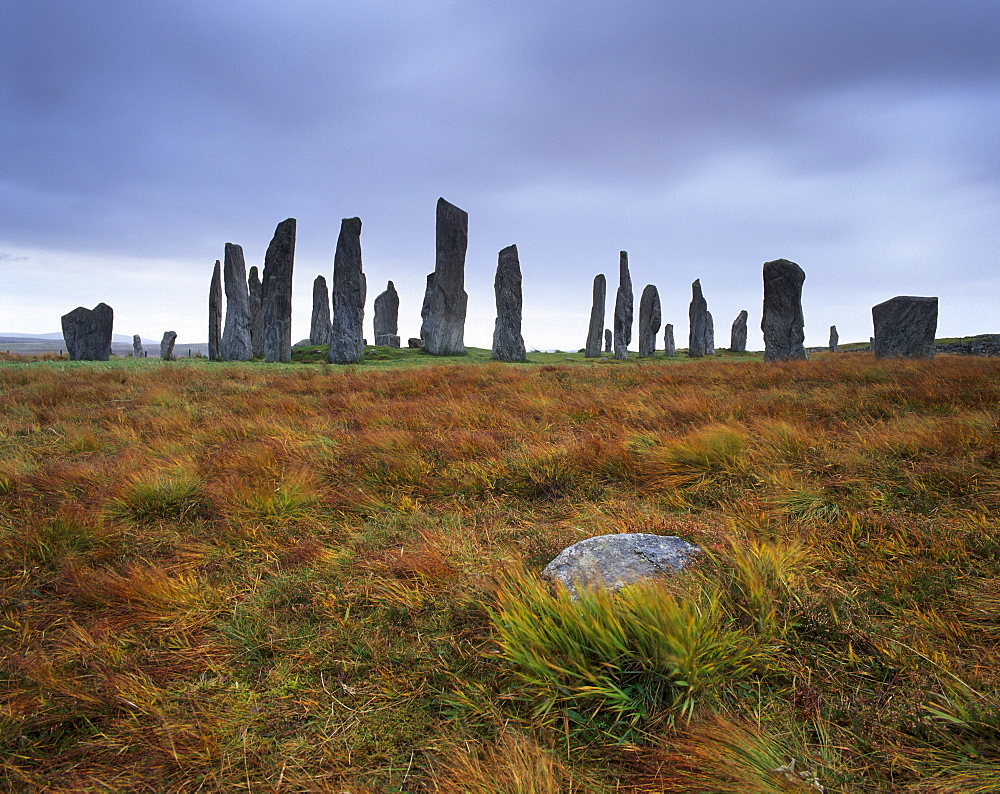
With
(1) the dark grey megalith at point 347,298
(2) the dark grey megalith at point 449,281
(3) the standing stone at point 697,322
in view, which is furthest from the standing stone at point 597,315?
(1) the dark grey megalith at point 347,298

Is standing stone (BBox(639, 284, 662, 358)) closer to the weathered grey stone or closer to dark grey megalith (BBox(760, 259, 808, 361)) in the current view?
the weathered grey stone

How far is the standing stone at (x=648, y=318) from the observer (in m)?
28.0

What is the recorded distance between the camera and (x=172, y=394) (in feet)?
25.9

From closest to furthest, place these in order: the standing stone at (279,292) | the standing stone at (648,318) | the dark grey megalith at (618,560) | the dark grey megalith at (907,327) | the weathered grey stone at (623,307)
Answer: the dark grey megalith at (618,560)
the dark grey megalith at (907,327)
the standing stone at (279,292)
the weathered grey stone at (623,307)
the standing stone at (648,318)

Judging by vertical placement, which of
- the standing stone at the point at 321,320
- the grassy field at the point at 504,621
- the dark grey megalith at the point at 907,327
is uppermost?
the standing stone at the point at 321,320

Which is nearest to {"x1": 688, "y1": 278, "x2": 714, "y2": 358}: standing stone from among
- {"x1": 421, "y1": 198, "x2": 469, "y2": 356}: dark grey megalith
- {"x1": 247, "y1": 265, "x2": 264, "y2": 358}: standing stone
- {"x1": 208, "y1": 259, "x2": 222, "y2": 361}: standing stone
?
{"x1": 421, "y1": 198, "x2": 469, "y2": 356}: dark grey megalith

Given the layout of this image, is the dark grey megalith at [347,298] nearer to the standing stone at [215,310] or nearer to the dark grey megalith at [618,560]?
the standing stone at [215,310]

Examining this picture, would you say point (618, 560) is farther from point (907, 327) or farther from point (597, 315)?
point (597, 315)

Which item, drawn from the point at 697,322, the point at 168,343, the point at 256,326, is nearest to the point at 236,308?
the point at 256,326

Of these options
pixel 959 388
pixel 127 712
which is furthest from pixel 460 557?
pixel 959 388

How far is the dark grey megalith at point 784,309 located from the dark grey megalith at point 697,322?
10.2 meters

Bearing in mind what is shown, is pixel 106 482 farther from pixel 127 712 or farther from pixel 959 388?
pixel 959 388

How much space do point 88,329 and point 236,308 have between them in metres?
4.74

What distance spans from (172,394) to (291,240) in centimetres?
1264
